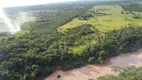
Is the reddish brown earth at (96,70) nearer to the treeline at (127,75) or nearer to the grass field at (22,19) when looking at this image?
the treeline at (127,75)

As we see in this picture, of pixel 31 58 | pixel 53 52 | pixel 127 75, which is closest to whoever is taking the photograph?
pixel 127 75

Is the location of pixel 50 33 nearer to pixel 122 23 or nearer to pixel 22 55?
pixel 22 55

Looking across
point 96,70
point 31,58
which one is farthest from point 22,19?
point 96,70

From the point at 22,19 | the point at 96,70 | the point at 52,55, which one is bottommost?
the point at 22,19

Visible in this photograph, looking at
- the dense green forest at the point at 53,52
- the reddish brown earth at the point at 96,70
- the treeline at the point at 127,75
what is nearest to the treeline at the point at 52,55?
the dense green forest at the point at 53,52

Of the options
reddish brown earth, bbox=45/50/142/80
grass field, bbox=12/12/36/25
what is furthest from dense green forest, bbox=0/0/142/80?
grass field, bbox=12/12/36/25

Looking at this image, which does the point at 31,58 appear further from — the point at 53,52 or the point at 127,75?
the point at 127,75

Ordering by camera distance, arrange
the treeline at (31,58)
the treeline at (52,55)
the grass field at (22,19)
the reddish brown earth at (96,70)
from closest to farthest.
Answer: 1. the treeline at (31,58)
2. the treeline at (52,55)
3. the reddish brown earth at (96,70)
4. the grass field at (22,19)

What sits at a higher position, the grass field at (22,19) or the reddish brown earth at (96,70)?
the reddish brown earth at (96,70)

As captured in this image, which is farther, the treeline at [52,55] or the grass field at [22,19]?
the grass field at [22,19]

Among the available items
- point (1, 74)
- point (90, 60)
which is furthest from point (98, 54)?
point (1, 74)

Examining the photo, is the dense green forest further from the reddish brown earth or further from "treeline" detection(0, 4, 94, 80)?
the reddish brown earth
